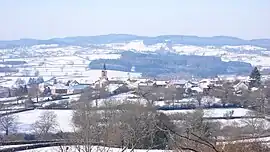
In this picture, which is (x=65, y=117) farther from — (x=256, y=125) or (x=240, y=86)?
(x=240, y=86)

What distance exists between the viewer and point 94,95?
3247cm

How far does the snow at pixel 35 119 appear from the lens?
21395 mm

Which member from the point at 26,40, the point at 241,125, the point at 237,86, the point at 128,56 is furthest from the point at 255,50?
the point at 241,125

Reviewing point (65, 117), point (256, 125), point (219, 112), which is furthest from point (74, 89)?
point (256, 125)

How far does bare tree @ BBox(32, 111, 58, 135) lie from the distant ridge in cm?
12692

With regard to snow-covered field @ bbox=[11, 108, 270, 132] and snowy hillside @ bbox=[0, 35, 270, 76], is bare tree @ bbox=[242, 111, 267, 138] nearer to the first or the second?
snow-covered field @ bbox=[11, 108, 270, 132]

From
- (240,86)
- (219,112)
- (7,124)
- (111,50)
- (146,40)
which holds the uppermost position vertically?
(7,124)

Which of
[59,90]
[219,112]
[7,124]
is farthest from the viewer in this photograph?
[59,90]

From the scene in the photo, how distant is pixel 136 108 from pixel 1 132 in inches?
292

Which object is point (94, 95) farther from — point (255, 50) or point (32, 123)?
point (255, 50)

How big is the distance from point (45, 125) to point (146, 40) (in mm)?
139711

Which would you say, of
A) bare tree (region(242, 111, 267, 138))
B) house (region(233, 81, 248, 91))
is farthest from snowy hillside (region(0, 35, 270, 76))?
bare tree (region(242, 111, 267, 138))

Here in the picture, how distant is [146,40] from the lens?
159m

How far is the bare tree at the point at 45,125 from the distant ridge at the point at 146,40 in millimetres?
126916
